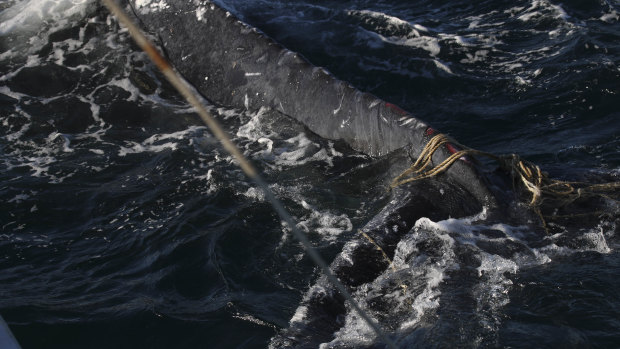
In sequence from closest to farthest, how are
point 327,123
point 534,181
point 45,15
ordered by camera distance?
point 534,181 < point 327,123 < point 45,15

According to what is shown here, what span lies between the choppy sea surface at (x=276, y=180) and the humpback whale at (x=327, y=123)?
14 centimetres

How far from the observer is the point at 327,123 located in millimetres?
5543

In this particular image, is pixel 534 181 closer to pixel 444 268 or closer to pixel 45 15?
pixel 444 268

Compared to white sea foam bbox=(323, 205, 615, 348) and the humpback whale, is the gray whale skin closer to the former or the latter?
the humpback whale

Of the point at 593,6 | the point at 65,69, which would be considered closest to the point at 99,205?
the point at 65,69

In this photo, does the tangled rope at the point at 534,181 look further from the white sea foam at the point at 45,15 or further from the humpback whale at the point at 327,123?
the white sea foam at the point at 45,15

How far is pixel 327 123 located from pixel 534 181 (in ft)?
6.30

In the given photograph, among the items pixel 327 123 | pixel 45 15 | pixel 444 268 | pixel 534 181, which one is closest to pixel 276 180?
pixel 327 123

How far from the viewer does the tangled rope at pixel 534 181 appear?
412 centimetres

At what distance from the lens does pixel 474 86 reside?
6770mm

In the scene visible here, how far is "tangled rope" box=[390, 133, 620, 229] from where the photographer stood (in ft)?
13.5

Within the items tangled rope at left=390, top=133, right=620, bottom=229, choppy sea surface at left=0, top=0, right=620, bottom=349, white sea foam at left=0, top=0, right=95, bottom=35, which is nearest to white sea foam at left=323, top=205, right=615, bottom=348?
choppy sea surface at left=0, top=0, right=620, bottom=349

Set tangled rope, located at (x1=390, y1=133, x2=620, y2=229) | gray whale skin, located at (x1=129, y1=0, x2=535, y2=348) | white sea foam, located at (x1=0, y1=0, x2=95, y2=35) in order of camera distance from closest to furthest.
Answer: gray whale skin, located at (x1=129, y1=0, x2=535, y2=348), tangled rope, located at (x1=390, y1=133, x2=620, y2=229), white sea foam, located at (x1=0, y1=0, x2=95, y2=35)

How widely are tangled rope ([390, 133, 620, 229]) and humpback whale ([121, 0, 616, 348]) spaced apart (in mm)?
43
